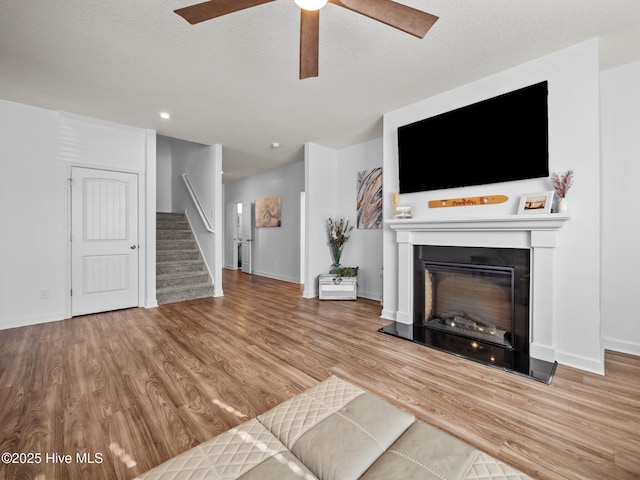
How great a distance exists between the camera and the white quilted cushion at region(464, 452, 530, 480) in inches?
33.0

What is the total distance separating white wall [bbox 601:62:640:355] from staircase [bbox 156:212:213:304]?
531 centimetres

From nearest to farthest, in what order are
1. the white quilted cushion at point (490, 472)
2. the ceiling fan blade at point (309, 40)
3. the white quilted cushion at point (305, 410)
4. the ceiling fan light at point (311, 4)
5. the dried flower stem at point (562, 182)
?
the white quilted cushion at point (490, 472) < the white quilted cushion at point (305, 410) < the ceiling fan light at point (311, 4) < the ceiling fan blade at point (309, 40) < the dried flower stem at point (562, 182)

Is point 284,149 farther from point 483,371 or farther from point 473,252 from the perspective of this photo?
point 483,371

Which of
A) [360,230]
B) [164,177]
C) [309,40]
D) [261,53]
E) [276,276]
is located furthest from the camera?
[164,177]

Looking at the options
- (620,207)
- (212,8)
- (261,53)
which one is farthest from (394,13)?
(620,207)

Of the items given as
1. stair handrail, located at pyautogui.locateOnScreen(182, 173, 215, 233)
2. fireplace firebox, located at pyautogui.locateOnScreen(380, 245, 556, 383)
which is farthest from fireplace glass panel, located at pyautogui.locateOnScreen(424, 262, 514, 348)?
stair handrail, located at pyautogui.locateOnScreen(182, 173, 215, 233)

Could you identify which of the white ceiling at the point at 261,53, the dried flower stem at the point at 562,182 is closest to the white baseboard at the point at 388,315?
the dried flower stem at the point at 562,182

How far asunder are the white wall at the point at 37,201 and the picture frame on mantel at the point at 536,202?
515cm

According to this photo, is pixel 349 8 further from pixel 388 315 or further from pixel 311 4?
pixel 388 315

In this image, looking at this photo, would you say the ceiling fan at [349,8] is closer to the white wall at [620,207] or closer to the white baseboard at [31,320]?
the white wall at [620,207]

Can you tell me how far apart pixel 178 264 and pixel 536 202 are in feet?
17.7

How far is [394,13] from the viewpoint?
1.52m

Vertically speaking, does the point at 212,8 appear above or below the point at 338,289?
above

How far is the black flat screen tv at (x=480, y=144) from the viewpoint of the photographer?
8.19ft
